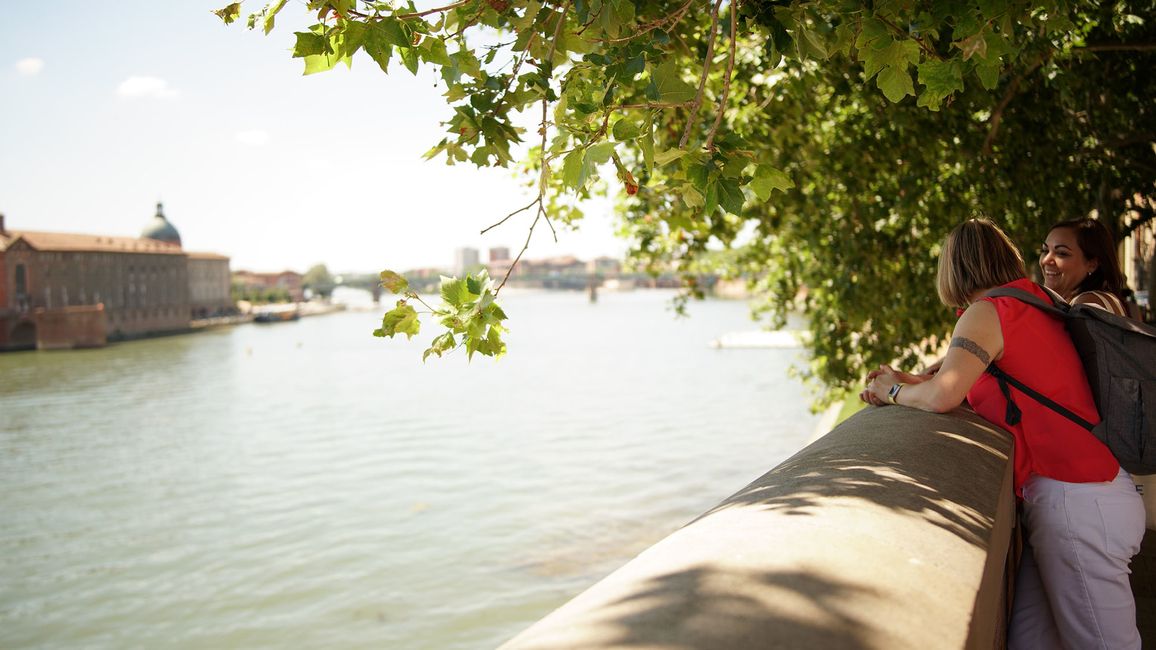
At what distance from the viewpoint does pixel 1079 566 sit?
96.9 inches

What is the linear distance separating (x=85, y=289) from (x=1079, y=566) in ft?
353

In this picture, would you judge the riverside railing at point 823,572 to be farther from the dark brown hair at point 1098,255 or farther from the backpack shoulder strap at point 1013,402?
the dark brown hair at point 1098,255

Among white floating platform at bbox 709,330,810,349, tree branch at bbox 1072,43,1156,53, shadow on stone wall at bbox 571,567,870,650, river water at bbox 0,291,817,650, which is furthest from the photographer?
white floating platform at bbox 709,330,810,349

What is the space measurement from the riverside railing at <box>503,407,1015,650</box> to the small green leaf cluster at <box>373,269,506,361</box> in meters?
0.99

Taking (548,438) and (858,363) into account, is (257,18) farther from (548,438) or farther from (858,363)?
(548,438)

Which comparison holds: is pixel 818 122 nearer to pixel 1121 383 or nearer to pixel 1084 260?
pixel 1084 260

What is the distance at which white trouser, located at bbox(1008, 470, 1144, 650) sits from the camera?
2420mm

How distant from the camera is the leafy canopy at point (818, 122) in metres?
2.71

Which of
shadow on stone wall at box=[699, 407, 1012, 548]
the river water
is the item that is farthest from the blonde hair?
the river water

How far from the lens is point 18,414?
Answer: 138 ft

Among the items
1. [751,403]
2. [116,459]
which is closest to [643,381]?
[751,403]

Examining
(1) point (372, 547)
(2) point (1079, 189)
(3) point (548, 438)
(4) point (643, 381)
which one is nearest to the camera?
(2) point (1079, 189)

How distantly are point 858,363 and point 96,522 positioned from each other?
1820cm

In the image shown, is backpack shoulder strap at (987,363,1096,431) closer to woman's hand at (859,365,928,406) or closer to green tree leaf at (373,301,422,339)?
woman's hand at (859,365,928,406)
